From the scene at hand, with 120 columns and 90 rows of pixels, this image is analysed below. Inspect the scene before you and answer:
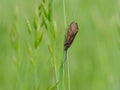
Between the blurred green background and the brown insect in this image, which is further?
the blurred green background

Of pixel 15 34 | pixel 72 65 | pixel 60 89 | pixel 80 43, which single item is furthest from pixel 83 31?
pixel 60 89

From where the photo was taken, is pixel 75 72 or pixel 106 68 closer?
pixel 106 68

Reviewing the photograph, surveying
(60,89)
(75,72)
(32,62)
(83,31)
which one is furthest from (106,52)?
(60,89)

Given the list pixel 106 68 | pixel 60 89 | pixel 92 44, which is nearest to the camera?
pixel 60 89

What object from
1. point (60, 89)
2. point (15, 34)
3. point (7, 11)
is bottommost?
point (60, 89)

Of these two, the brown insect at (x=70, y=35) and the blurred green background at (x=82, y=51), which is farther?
the blurred green background at (x=82, y=51)

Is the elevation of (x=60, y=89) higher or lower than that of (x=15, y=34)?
lower

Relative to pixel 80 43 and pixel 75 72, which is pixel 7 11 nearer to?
pixel 80 43

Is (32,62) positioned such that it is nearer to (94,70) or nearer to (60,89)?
(60,89)

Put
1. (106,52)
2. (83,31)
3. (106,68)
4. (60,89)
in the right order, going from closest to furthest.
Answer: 1. (60,89)
2. (106,68)
3. (106,52)
4. (83,31)

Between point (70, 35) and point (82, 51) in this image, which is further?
point (82, 51)
